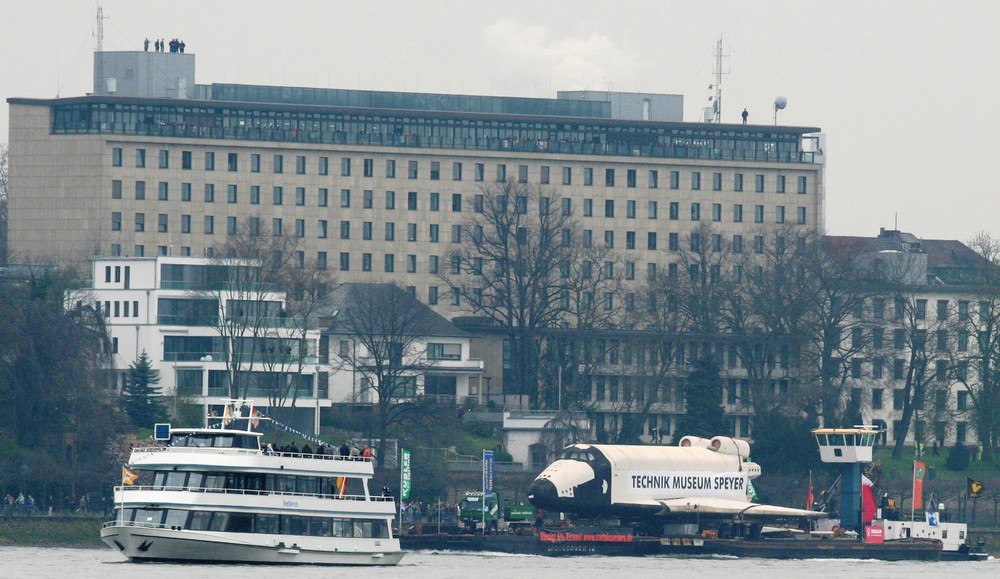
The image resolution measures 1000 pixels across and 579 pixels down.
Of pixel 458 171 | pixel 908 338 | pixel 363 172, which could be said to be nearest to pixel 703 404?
pixel 908 338

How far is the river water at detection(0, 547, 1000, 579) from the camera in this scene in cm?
9125

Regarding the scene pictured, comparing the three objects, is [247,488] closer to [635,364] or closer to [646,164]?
[635,364]

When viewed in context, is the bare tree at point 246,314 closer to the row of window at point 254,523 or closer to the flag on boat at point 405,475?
the flag on boat at point 405,475

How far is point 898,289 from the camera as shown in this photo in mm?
163125

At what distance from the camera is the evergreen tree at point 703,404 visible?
500 ft

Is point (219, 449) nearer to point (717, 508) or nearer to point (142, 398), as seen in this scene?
point (717, 508)

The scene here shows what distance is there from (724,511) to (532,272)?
5202 cm

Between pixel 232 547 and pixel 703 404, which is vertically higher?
pixel 703 404

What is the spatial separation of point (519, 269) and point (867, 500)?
163ft

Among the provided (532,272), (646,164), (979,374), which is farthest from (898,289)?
(646,164)

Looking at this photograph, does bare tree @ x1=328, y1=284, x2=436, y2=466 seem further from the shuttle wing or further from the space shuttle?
the shuttle wing

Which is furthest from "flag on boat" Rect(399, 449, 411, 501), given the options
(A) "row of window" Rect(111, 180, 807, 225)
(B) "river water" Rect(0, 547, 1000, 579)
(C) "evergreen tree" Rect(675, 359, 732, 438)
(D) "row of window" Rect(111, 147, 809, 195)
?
(D) "row of window" Rect(111, 147, 809, 195)

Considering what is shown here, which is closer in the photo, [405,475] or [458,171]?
[405,475]

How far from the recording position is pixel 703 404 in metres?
153
